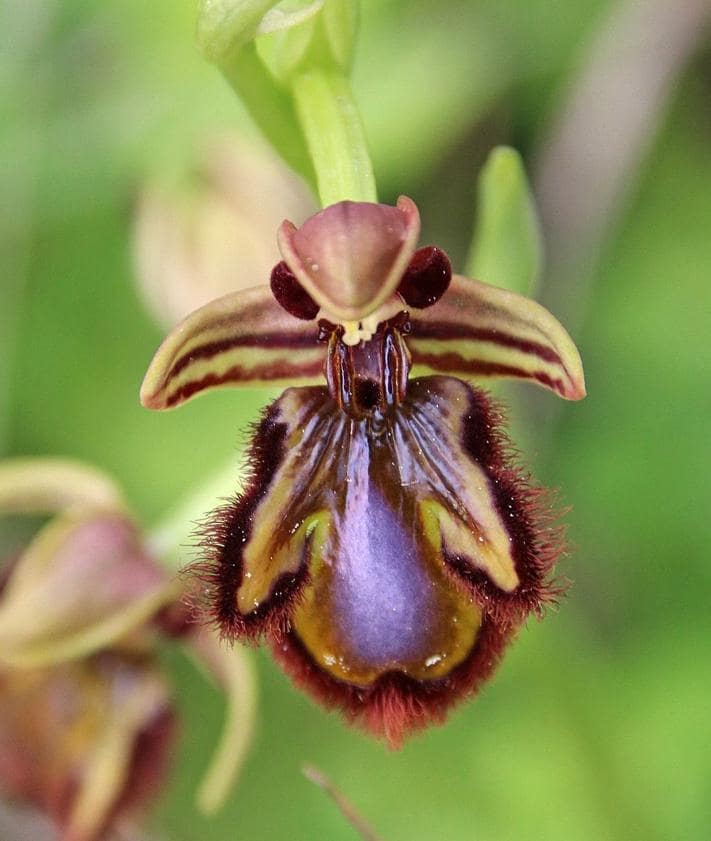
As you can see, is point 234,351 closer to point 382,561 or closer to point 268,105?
point 382,561

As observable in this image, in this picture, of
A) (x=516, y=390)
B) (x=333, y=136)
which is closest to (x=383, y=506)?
(x=333, y=136)

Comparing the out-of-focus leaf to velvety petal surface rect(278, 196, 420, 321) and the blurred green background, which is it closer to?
velvety petal surface rect(278, 196, 420, 321)

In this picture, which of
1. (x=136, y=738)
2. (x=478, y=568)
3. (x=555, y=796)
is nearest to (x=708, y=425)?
(x=555, y=796)

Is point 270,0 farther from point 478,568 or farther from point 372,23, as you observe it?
point 372,23

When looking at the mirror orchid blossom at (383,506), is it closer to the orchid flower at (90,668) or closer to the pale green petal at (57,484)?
the orchid flower at (90,668)

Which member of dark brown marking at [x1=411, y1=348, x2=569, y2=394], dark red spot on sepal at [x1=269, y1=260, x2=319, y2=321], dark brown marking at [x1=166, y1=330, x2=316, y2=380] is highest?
dark red spot on sepal at [x1=269, y1=260, x2=319, y2=321]

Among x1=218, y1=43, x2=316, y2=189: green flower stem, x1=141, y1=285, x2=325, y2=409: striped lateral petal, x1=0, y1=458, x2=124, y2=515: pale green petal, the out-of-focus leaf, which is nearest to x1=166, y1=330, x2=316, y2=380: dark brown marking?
x1=141, y1=285, x2=325, y2=409: striped lateral petal
